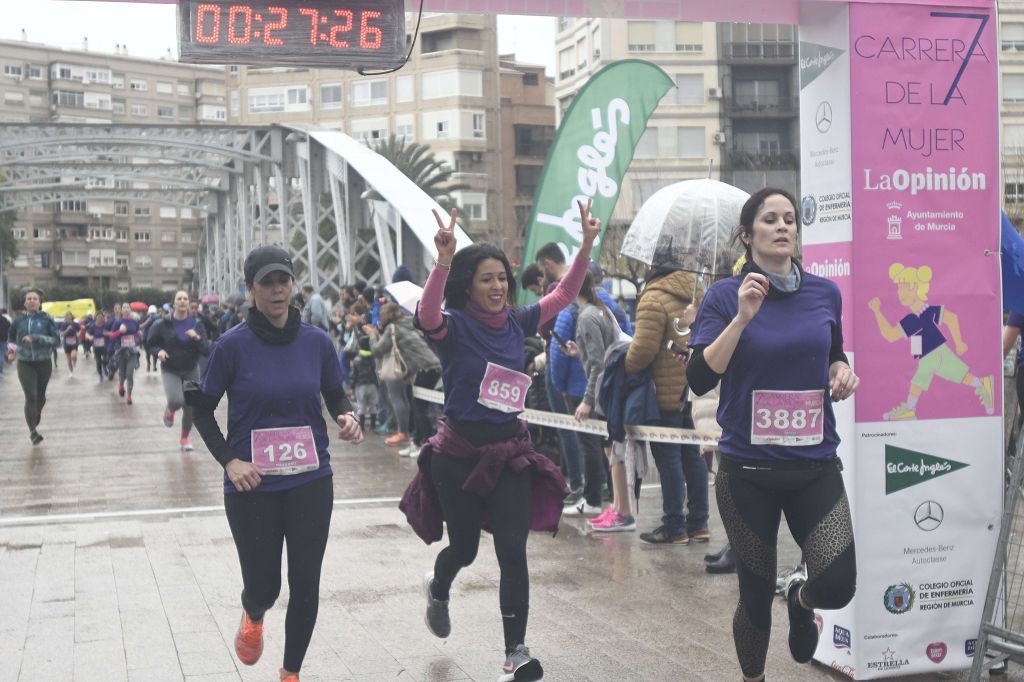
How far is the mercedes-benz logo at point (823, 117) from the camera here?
5891 mm

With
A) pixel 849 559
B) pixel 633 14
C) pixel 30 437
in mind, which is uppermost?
pixel 633 14

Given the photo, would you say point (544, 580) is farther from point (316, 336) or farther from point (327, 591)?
point (316, 336)

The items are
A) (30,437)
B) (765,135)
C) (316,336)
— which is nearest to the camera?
(316,336)

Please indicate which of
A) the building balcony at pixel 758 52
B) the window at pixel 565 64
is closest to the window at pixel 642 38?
the building balcony at pixel 758 52

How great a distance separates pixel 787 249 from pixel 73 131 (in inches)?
1716

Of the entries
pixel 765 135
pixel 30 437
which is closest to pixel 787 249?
pixel 30 437

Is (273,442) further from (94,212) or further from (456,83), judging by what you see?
(94,212)

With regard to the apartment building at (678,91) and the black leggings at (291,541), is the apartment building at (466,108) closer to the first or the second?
the apartment building at (678,91)

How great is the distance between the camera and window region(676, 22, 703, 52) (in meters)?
74.2

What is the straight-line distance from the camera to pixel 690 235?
8047mm

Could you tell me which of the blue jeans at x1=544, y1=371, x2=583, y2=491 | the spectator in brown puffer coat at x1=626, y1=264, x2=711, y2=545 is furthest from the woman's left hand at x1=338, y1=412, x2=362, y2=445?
the blue jeans at x1=544, y1=371, x2=583, y2=491

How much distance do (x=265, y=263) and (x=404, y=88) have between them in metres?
88.9

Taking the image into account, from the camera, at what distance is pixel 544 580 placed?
8.09 meters

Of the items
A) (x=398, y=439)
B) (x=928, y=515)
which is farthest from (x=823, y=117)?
(x=398, y=439)
